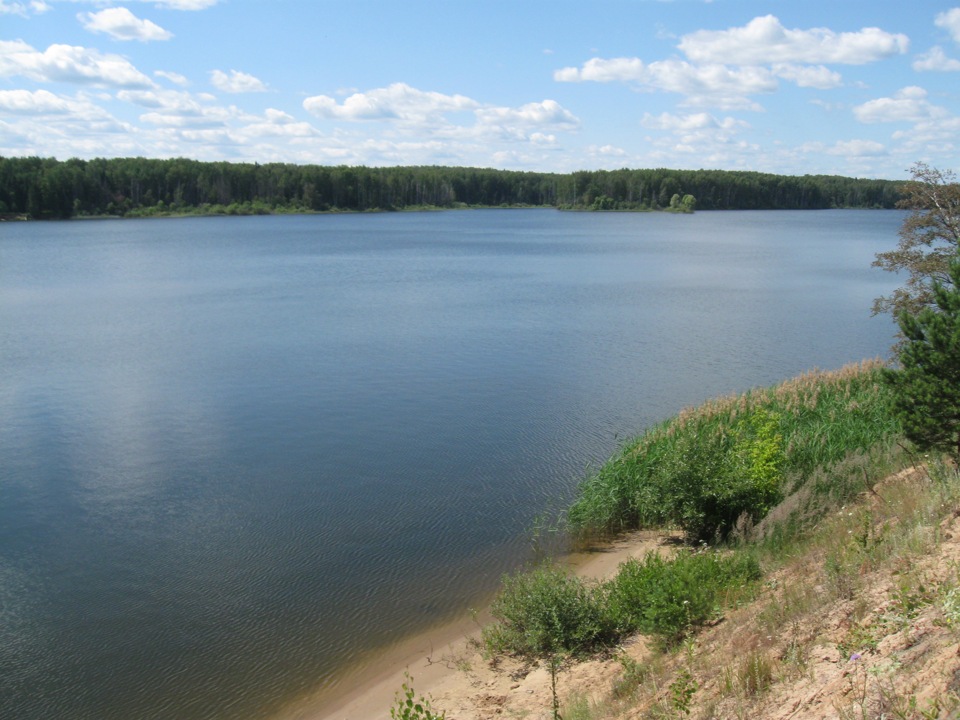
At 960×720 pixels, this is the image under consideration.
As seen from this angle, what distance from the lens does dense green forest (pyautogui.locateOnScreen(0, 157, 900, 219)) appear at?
102 meters

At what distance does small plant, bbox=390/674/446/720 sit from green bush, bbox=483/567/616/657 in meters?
1.01

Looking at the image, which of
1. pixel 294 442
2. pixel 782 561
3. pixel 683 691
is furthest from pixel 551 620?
pixel 294 442

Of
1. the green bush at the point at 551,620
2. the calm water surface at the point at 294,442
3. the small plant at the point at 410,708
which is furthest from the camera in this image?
the calm water surface at the point at 294,442

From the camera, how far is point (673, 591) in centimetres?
842

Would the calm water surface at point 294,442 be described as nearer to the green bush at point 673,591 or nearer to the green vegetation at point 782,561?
the green vegetation at point 782,561

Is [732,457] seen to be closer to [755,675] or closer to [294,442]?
[755,675]

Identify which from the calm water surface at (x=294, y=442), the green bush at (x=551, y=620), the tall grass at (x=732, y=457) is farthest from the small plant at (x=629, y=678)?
the tall grass at (x=732, y=457)

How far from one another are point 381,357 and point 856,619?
20635 mm

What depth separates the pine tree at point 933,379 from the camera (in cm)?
960

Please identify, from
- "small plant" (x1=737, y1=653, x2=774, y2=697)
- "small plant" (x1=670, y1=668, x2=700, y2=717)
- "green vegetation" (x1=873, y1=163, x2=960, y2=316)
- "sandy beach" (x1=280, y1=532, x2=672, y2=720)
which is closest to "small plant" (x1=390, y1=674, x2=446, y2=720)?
"sandy beach" (x1=280, y1=532, x2=672, y2=720)

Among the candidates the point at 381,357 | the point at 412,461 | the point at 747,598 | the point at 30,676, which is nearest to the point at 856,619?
the point at 747,598

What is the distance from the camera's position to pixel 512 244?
7425cm

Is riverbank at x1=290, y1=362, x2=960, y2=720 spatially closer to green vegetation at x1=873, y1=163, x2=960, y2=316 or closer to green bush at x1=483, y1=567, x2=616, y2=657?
green bush at x1=483, y1=567, x2=616, y2=657

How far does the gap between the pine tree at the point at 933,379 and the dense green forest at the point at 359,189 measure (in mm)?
106766
